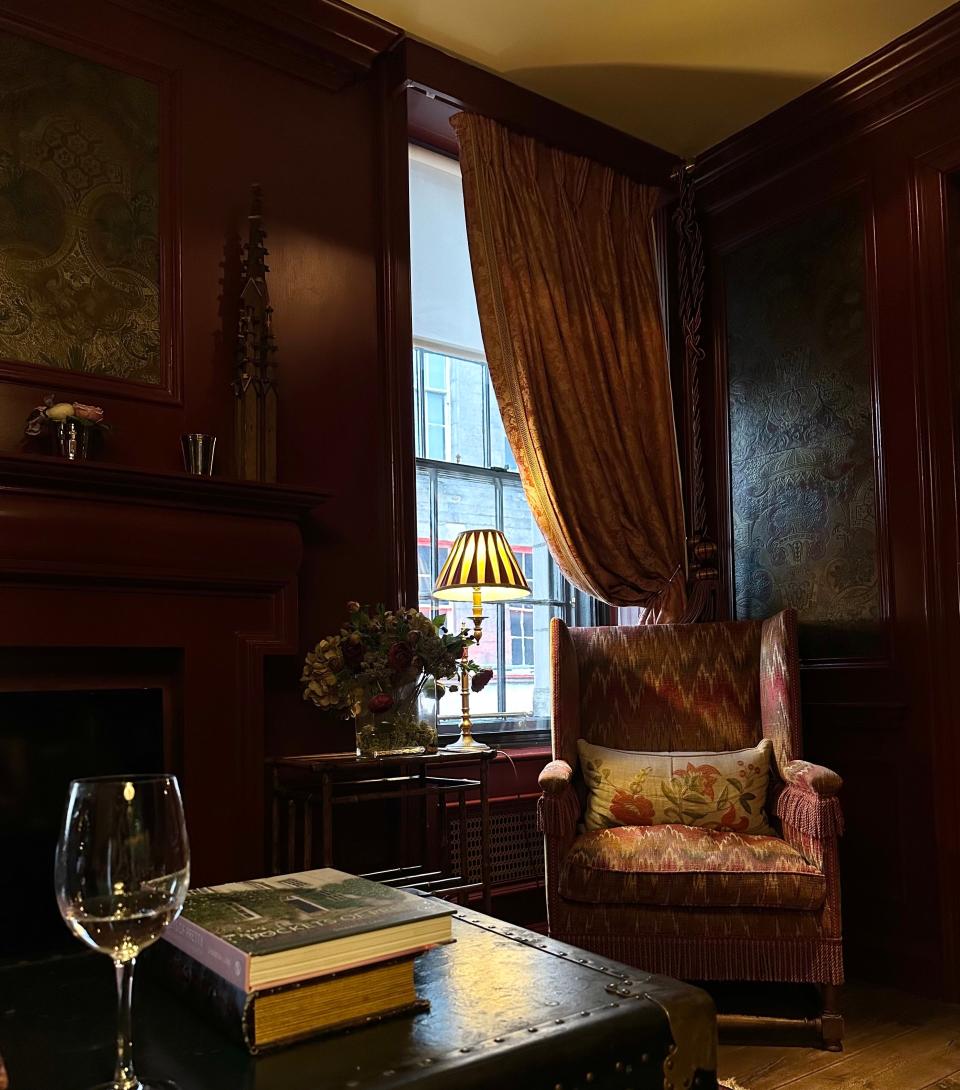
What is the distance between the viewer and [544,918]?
3.47 m

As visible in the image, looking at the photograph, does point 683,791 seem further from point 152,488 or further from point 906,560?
point 152,488

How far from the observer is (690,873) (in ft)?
8.22

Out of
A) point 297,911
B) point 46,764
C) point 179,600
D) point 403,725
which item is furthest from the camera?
point 403,725

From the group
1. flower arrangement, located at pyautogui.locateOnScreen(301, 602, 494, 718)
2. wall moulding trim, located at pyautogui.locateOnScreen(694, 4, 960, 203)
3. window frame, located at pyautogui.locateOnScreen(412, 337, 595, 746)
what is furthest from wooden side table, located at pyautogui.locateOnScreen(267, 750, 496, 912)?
wall moulding trim, located at pyautogui.locateOnScreen(694, 4, 960, 203)

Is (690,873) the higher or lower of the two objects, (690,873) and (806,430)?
the lower

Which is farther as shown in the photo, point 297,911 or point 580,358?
point 580,358

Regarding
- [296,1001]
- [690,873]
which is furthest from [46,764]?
[296,1001]

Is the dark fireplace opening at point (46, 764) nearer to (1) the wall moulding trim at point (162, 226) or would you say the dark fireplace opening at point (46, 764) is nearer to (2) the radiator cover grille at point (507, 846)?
(1) the wall moulding trim at point (162, 226)

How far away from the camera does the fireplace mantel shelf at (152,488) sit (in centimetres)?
225

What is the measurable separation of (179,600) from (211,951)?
1.67 meters

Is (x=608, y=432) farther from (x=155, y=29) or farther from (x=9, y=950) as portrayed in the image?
(x=9, y=950)

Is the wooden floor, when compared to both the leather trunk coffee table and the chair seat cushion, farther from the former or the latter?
the leather trunk coffee table

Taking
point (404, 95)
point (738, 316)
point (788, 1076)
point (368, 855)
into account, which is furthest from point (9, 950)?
point (738, 316)

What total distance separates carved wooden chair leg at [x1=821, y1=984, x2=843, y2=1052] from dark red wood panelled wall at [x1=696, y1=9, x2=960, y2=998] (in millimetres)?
672
